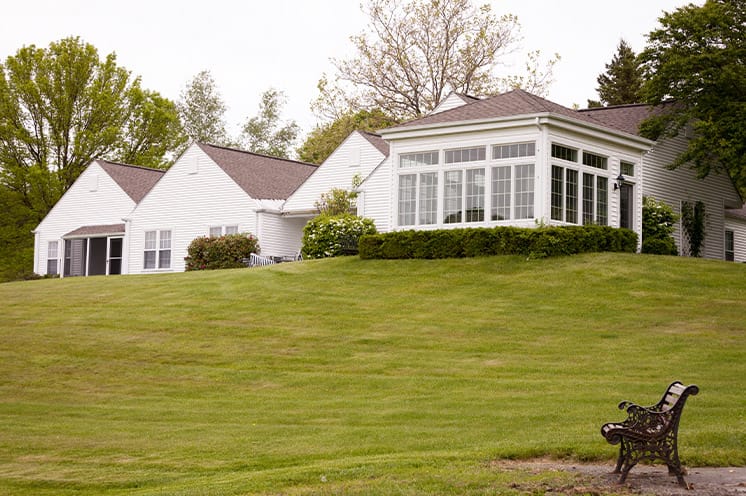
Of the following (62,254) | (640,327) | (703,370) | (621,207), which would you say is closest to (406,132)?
(621,207)

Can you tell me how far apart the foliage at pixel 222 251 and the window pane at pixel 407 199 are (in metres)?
8.16

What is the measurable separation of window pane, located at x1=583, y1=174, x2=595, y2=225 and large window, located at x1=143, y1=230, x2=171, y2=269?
18.1 m

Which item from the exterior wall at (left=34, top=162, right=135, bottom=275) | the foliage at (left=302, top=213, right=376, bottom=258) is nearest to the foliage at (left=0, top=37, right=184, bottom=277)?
the exterior wall at (left=34, top=162, right=135, bottom=275)

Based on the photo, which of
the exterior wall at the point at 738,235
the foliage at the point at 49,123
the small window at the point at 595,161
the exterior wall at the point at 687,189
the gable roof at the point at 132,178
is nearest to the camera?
the small window at the point at 595,161

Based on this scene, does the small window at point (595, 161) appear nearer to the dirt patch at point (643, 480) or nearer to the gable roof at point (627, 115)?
the gable roof at point (627, 115)

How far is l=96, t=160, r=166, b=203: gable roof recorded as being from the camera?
4188 cm

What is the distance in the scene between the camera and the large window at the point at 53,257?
142 feet

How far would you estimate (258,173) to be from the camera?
39406 millimetres

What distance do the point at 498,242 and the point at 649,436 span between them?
17275 mm

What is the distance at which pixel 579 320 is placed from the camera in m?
19.8

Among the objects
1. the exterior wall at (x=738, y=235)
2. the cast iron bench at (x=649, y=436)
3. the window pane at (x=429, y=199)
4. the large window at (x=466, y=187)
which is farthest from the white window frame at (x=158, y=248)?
the cast iron bench at (x=649, y=436)

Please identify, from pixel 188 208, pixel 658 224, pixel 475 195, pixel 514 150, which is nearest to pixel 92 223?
pixel 188 208

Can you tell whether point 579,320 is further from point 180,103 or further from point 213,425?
point 180,103

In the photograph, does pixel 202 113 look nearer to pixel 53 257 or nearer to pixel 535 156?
pixel 53 257
